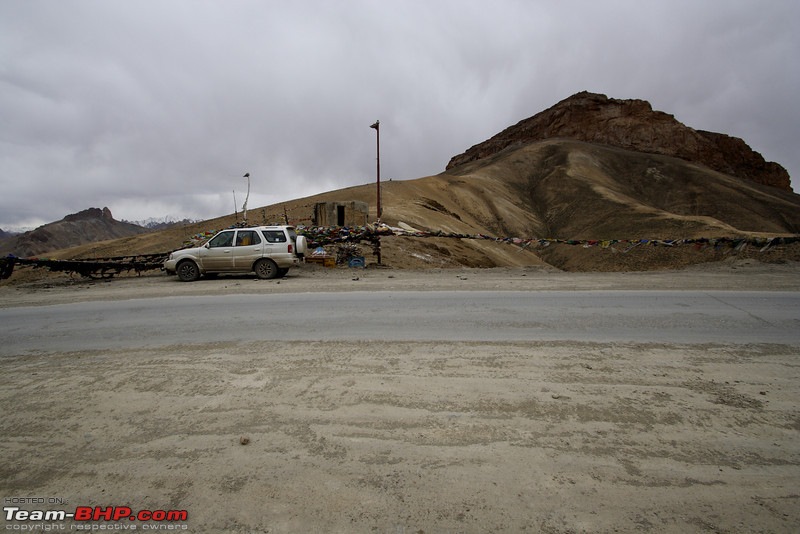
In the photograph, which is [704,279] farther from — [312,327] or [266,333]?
[266,333]

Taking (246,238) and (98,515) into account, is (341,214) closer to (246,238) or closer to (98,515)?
(246,238)

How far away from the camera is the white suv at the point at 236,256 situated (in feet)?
42.8

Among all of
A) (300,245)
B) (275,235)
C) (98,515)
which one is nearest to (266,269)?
(275,235)

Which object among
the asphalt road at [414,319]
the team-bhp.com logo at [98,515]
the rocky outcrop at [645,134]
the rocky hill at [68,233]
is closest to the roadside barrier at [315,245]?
the asphalt road at [414,319]

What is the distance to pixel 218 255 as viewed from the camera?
42.9 feet

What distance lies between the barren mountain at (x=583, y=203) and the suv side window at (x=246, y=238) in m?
5.06

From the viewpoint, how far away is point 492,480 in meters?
2.96

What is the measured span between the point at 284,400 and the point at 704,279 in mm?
12358

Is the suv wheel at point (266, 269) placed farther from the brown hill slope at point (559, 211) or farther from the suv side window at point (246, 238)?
the brown hill slope at point (559, 211)

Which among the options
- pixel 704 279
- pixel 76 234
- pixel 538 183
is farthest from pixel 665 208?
pixel 76 234

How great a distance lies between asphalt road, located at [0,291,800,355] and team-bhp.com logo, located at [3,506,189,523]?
133 inches

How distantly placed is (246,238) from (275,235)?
0.92m

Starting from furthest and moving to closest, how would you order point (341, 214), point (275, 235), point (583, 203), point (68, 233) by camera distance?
point (68, 233) → point (583, 203) → point (341, 214) → point (275, 235)

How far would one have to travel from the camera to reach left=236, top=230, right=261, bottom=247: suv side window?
13133 mm
